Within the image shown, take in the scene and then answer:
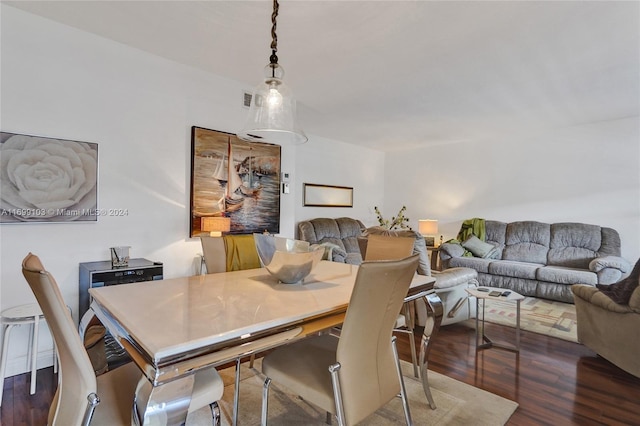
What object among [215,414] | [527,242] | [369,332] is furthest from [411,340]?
[527,242]

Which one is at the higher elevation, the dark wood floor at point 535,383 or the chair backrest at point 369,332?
the chair backrest at point 369,332

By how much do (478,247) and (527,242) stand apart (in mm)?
758

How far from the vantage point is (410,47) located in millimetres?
2812

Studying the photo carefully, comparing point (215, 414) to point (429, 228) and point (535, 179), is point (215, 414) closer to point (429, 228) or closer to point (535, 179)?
point (429, 228)

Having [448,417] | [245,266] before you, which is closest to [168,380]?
[245,266]

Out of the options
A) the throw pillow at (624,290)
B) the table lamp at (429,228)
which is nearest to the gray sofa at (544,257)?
the table lamp at (429,228)

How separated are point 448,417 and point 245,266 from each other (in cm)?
156

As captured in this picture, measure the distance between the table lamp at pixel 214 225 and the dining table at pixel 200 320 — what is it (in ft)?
4.97

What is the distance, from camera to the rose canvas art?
2340mm

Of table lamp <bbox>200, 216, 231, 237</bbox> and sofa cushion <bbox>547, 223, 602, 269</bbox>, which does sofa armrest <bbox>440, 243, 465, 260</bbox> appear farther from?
table lamp <bbox>200, 216, 231, 237</bbox>

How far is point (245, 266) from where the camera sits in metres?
2.36

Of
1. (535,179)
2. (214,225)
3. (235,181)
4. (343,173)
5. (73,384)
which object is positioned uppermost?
(343,173)

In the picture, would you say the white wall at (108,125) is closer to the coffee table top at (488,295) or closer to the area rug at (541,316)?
the coffee table top at (488,295)

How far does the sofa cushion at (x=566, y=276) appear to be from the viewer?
4168 mm
